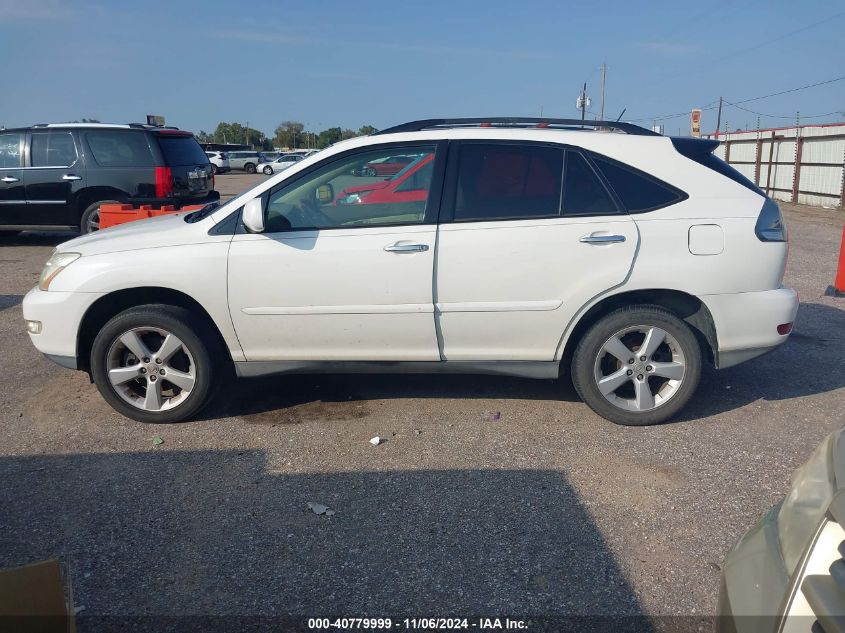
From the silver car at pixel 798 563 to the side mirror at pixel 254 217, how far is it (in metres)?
3.15

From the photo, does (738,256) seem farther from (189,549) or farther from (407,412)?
(189,549)

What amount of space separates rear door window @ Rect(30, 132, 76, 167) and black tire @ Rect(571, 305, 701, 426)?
9.66 meters

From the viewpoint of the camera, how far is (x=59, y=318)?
470 cm

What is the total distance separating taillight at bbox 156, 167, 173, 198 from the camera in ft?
37.1

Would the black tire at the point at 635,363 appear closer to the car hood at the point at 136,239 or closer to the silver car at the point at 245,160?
the car hood at the point at 136,239

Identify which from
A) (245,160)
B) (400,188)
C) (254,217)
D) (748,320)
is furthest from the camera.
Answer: (245,160)

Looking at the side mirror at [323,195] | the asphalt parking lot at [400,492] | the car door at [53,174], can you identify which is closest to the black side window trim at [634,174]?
the asphalt parking lot at [400,492]

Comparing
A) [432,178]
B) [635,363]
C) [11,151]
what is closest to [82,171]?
[11,151]

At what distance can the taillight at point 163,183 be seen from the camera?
445 inches

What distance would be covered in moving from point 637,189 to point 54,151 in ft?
32.7

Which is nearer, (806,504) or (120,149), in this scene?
(806,504)

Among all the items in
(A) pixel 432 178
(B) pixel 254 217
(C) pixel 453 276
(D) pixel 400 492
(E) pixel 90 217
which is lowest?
(D) pixel 400 492

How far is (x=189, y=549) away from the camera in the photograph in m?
3.39

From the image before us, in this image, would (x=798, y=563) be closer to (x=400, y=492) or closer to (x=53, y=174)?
(x=400, y=492)
